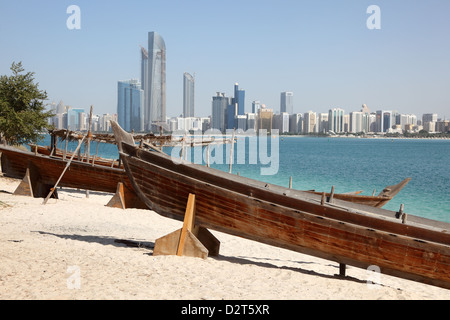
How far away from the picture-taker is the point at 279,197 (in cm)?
729

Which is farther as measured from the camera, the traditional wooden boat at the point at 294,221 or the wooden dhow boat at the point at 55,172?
the wooden dhow boat at the point at 55,172

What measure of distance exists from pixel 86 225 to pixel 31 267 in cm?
485

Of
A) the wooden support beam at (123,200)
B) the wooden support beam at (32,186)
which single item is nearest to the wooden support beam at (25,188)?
the wooden support beam at (32,186)

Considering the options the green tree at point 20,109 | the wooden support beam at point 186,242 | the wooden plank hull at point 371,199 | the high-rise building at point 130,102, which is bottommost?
the wooden plank hull at point 371,199

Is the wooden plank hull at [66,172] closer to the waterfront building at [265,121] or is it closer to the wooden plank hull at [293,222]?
the wooden plank hull at [293,222]

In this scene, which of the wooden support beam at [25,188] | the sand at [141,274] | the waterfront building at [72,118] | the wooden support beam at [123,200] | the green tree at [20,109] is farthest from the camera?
the waterfront building at [72,118]

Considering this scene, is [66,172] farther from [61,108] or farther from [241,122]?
[241,122]

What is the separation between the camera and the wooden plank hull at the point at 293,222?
657cm

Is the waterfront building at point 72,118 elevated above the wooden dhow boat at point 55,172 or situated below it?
above

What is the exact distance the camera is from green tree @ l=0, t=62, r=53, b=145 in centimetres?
2225

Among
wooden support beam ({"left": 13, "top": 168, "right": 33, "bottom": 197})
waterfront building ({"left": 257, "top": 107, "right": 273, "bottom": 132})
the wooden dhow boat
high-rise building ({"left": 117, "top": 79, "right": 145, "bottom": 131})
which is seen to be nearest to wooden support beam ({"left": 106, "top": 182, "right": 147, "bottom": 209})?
the wooden dhow boat

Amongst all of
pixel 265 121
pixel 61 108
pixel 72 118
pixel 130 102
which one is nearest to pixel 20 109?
pixel 72 118
